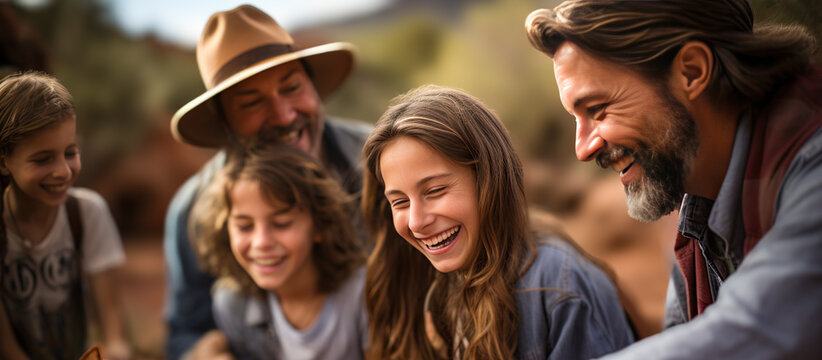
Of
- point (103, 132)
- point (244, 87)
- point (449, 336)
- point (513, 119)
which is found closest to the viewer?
point (449, 336)

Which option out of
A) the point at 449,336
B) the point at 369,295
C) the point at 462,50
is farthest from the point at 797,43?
the point at 462,50

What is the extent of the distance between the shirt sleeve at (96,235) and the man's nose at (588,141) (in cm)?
167

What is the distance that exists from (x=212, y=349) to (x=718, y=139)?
6.54 feet

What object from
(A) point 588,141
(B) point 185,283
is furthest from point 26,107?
(A) point 588,141

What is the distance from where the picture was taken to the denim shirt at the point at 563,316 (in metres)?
1.66

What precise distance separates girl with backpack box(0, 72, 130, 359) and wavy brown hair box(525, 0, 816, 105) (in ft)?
4.99

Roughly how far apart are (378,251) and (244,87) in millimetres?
817

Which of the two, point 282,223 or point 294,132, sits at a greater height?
point 294,132

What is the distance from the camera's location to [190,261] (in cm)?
288

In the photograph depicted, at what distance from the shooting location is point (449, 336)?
1857 mm

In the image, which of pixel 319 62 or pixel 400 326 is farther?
pixel 319 62

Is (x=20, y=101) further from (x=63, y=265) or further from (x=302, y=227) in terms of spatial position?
(x=302, y=227)

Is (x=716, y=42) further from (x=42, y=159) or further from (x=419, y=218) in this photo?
(x=42, y=159)

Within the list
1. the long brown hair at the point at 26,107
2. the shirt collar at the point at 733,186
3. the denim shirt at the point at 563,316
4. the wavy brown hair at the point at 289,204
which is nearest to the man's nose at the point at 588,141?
the shirt collar at the point at 733,186
